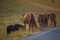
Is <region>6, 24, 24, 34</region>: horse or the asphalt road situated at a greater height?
<region>6, 24, 24, 34</region>: horse

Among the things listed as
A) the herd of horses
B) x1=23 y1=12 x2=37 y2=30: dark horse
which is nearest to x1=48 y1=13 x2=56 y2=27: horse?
the herd of horses

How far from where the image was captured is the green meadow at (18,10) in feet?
7.12

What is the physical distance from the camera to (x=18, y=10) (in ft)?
7.30

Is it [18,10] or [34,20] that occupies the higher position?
[18,10]

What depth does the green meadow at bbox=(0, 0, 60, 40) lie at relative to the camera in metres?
2.17

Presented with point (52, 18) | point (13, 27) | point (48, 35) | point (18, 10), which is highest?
point (18, 10)

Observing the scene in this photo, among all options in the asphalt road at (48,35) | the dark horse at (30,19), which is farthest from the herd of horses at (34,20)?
the asphalt road at (48,35)

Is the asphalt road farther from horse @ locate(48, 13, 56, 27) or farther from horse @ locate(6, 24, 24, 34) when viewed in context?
horse @ locate(6, 24, 24, 34)

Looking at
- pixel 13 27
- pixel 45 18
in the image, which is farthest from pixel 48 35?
pixel 13 27

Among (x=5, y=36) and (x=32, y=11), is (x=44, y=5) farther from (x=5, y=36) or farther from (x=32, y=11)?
(x=5, y=36)

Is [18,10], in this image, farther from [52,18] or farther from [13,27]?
[52,18]

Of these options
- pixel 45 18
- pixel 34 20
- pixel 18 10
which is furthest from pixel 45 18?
pixel 18 10

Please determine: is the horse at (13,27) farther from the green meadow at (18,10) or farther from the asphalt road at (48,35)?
the asphalt road at (48,35)

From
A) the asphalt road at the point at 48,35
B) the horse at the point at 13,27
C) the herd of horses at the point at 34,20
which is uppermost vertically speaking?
the herd of horses at the point at 34,20
